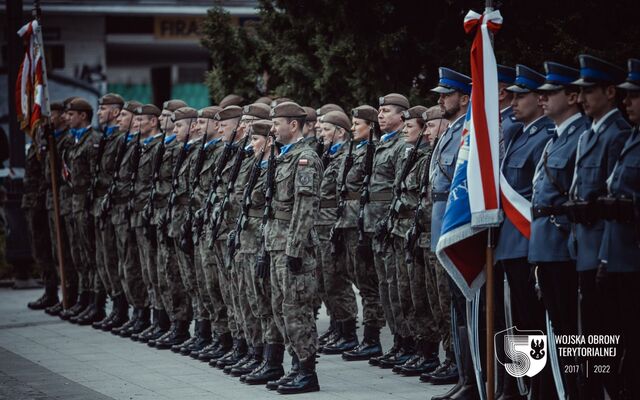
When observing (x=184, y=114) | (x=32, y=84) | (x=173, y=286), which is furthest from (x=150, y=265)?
(x=32, y=84)

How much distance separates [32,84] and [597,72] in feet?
32.3

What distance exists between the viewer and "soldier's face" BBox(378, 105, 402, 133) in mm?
11391

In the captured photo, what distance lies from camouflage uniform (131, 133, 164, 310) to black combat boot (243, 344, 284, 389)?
267 centimetres

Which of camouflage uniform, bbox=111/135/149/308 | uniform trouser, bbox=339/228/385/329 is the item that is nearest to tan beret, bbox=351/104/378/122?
uniform trouser, bbox=339/228/385/329

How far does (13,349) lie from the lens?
1237 cm

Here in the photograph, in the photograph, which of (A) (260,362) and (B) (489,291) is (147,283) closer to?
(A) (260,362)

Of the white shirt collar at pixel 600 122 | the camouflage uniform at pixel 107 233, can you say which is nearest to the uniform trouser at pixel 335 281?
the camouflage uniform at pixel 107 233

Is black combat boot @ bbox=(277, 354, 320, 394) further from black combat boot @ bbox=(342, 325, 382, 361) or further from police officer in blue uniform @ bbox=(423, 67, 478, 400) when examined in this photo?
black combat boot @ bbox=(342, 325, 382, 361)

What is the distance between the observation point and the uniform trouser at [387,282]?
10.9m

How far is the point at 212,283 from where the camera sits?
11367 millimetres

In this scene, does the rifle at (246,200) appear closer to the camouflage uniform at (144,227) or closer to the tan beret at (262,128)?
the tan beret at (262,128)

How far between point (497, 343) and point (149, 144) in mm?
5666

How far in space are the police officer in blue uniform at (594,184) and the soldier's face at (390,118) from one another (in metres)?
3.96

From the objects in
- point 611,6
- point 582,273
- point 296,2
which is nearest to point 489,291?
point 582,273
